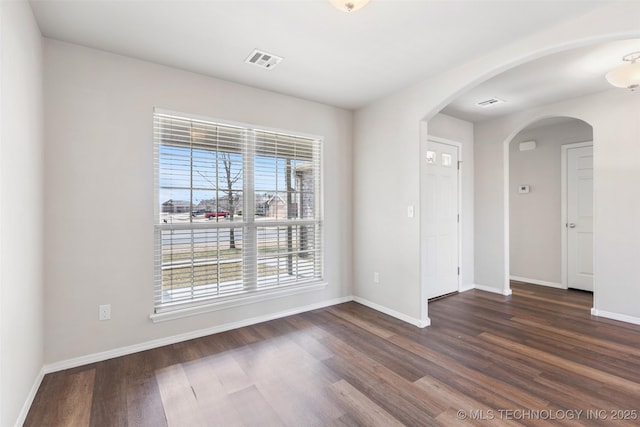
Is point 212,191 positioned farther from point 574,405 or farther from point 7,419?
point 574,405

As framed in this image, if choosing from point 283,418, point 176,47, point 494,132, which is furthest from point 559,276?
point 176,47

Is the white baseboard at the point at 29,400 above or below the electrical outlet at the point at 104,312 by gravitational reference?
below

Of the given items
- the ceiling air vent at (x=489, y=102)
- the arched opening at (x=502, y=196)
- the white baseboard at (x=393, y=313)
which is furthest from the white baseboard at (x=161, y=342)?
the ceiling air vent at (x=489, y=102)

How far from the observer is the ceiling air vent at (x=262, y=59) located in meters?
2.61

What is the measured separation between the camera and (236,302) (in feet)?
10.5

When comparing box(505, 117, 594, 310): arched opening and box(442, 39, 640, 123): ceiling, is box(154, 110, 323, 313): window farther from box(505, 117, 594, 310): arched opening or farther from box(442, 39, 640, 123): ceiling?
box(505, 117, 594, 310): arched opening

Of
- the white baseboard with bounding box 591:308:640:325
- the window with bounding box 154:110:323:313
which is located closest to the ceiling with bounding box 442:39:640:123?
the window with bounding box 154:110:323:313

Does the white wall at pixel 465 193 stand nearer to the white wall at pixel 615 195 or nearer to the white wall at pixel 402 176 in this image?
the white wall at pixel 402 176

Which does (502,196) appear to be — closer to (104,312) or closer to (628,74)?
(628,74)

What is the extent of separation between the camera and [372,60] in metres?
2.74

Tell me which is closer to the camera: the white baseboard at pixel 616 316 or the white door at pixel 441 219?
the white baseboard at pixel 616 316

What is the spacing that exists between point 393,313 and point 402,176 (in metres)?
1.59

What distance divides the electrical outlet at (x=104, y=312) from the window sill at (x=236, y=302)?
1.06 ft

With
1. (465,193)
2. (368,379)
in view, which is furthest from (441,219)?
(368,379)
